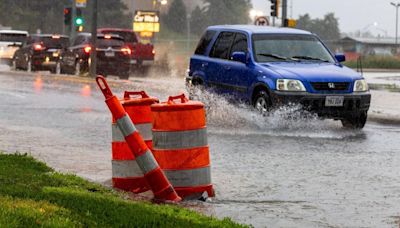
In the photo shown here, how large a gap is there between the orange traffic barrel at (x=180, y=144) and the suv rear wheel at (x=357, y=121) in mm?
8039

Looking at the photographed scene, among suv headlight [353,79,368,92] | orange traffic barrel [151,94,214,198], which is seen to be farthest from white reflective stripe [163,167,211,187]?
suv headlight [353,79,368,92]

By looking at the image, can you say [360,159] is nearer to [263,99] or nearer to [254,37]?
[263,99]

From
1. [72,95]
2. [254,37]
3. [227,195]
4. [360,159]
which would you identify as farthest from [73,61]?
[227,195]

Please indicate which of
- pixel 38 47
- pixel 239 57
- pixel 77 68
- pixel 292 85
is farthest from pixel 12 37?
pixel 292 85

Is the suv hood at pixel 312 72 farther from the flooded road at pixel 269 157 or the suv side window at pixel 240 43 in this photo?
the suv side window at pixel 240 43

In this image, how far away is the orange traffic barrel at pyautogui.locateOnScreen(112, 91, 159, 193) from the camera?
30.5ft

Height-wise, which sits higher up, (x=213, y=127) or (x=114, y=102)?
(x=114, y=102)

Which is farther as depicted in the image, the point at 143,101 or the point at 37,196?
the point at 143,101

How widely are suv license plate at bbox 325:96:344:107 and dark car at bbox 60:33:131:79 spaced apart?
815 inches

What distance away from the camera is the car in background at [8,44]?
49.0 m

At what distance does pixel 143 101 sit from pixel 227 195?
1.27 m

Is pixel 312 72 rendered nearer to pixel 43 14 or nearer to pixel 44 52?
pixel 44 52

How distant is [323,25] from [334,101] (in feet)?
506

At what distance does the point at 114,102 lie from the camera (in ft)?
28.0
